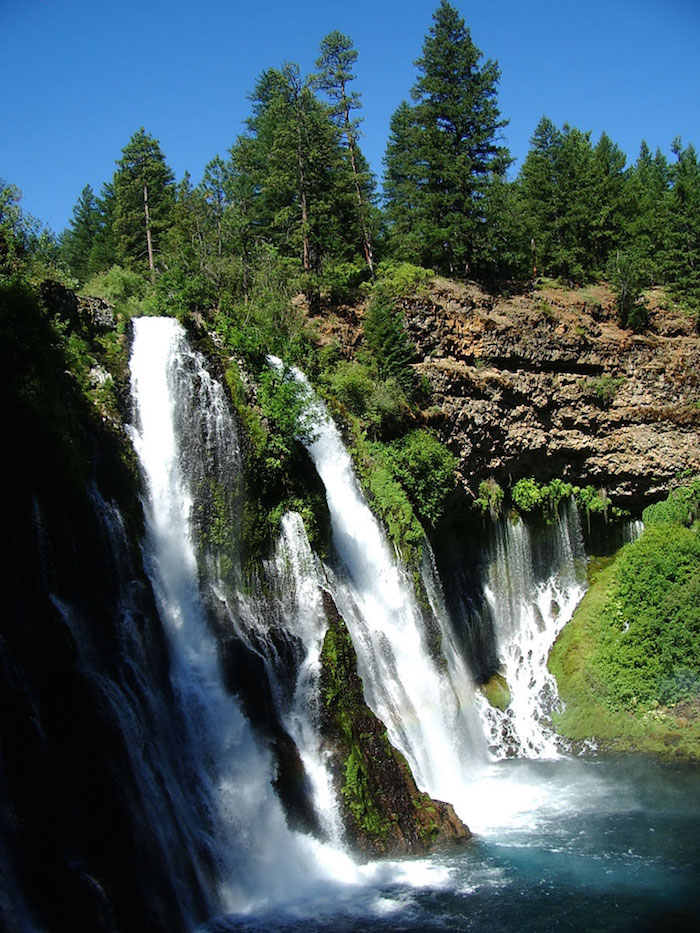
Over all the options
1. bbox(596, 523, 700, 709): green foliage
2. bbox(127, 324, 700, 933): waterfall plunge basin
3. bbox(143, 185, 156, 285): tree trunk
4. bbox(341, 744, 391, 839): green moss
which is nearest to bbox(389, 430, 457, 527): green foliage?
bbox(127, 324, 700, 933): waterfall plunge basin

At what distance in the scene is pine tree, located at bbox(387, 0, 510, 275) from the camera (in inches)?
1319

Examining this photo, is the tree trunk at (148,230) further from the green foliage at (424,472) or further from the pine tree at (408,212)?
the green foliage at (424,472)

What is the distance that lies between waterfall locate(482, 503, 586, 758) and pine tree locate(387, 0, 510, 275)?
42.8 feet

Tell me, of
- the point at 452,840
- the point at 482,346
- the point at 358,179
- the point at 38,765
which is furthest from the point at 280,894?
the point at 358,179

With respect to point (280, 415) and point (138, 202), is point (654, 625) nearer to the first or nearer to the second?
point (280, 415)

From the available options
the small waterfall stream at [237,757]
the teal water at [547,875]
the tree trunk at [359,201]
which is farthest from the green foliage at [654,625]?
the tree trunk at [359,201]

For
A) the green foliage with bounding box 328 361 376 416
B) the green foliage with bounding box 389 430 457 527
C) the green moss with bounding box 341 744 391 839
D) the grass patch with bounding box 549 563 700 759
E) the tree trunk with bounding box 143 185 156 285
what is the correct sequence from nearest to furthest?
the green moss with bounding box 341 744 391 839
the grass patch with bounding box 549 563 700 759
the green foliage with bounding box 389 430 457 527
the green foliage with bounding box 328 361 376 416
the tree trunk with bounding box 143 185 156 285

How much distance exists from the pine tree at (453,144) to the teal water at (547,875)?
75.2ft

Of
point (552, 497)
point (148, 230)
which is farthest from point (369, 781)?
point (148, 230)

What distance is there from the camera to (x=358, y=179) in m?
33.4

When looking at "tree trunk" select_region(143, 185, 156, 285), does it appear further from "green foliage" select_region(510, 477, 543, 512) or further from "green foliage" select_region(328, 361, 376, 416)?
"green foliage" select_region(510, 477, 543, 512)

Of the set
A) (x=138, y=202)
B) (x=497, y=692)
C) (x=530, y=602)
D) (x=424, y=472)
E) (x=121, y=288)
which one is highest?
(x=138, y=202)

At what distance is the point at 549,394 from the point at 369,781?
56.1 feet

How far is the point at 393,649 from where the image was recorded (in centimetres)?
2053
